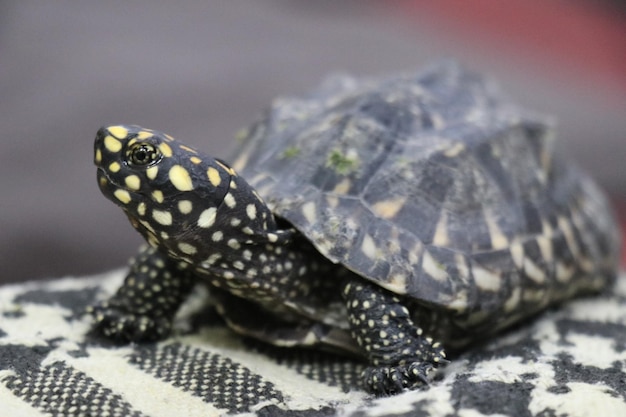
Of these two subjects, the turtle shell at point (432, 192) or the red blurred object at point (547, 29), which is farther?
the red blurred object at point (547, 29)

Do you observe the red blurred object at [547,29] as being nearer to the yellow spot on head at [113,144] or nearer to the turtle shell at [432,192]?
the turtle shell at [432,192]

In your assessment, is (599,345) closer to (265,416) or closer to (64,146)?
(265,416)

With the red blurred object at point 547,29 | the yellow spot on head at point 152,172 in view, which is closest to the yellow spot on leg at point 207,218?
the yellow spot on head at point 152,172

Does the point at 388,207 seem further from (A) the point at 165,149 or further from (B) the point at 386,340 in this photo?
(A) the point at 165,149

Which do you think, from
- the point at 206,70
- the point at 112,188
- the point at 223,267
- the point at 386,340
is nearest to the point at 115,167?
the point at 112,188

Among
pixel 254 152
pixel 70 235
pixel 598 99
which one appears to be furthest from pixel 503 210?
pixel 598 99

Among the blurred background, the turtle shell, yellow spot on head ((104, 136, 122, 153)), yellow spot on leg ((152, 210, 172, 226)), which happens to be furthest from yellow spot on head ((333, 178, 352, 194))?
the blurred background
